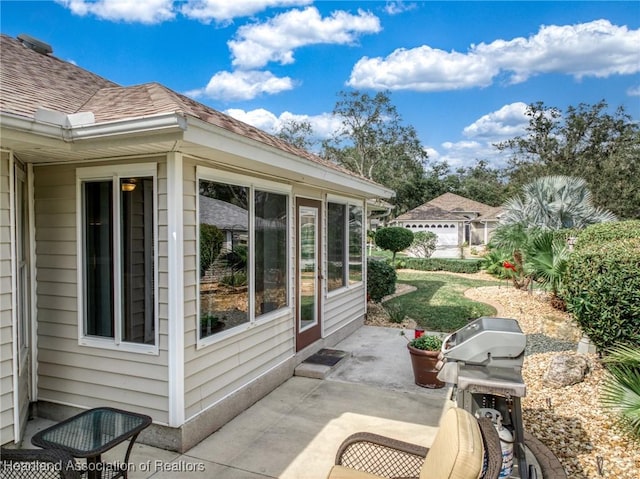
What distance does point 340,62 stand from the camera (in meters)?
29.0

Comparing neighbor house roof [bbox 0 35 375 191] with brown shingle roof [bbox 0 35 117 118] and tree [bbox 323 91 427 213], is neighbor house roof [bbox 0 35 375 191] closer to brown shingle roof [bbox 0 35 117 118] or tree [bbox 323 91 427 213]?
brown shingle roof [bbox 0 35 117 118]

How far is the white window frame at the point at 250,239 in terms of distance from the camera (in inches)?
154

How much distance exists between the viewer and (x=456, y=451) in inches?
75.3

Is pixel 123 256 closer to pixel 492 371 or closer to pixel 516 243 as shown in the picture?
pixel 492 371

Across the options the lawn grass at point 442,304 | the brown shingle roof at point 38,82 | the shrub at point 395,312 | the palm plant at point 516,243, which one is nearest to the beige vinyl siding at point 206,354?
the brown shingle roof at point 38,82

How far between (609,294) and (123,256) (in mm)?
5231

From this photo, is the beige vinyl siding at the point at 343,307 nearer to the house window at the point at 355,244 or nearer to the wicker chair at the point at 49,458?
the house window at the point at 355,244

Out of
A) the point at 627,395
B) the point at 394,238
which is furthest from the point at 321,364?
the point at 394,238

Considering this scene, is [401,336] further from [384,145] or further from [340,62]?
[384,145]

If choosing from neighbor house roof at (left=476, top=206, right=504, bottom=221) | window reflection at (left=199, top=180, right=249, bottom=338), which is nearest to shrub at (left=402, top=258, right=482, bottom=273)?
neighbor house roof at (left=476, top=206, right=504, bottom=221)

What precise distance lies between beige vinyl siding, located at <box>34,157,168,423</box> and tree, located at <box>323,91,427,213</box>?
105 feet

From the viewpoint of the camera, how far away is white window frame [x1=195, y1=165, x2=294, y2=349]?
392 centimetres

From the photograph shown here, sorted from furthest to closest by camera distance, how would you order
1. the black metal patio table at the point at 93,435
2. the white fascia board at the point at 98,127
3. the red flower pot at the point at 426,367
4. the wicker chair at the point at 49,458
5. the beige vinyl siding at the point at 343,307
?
the beige vinyl siding at the point at 343,307 → the red flower pot at the point at 426,367 → the white fascia board at the point at 98,127 → the black metal patio table at the point at 93,435 → the wicker chair at the point at 49,458

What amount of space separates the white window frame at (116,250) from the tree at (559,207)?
11486 mm
